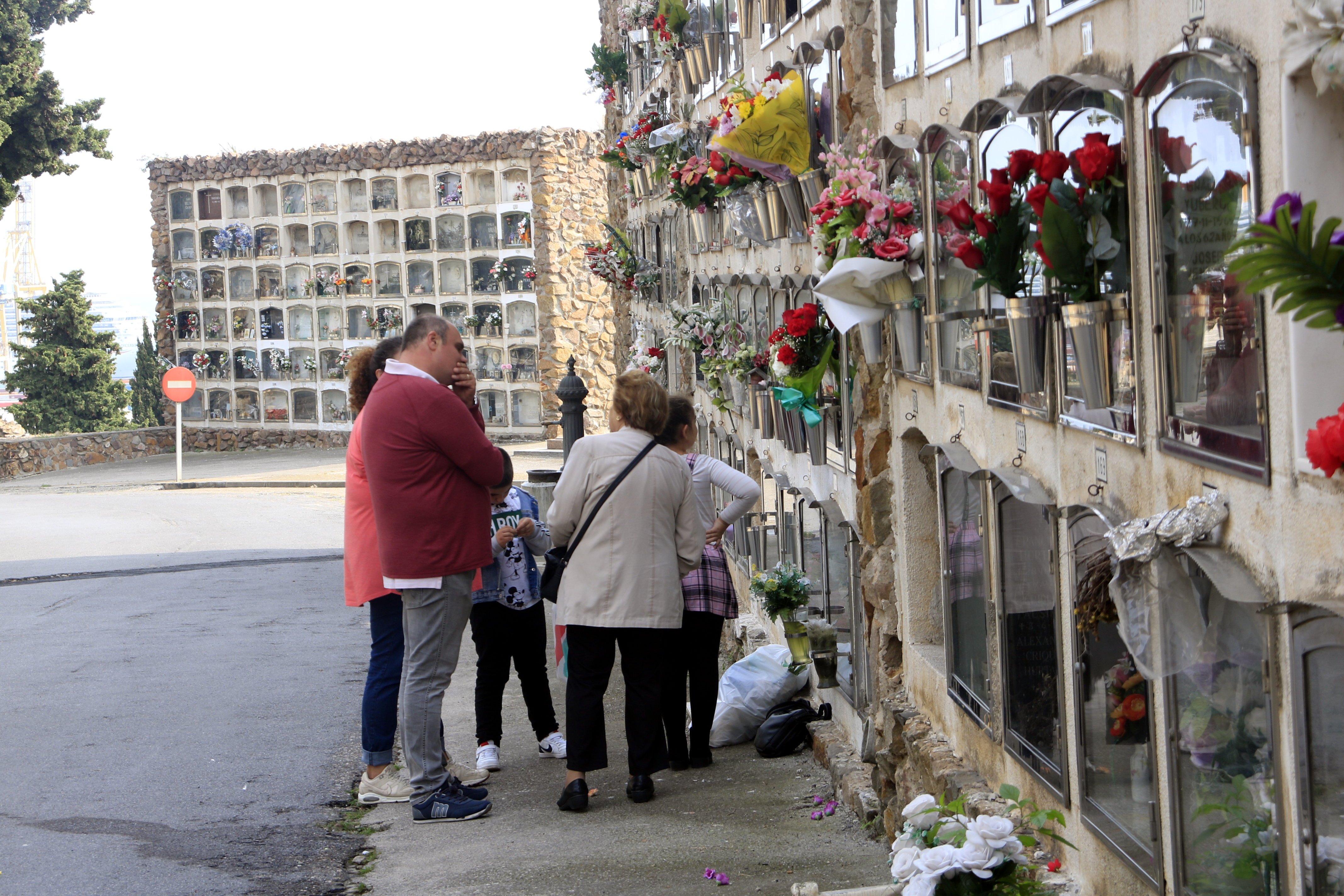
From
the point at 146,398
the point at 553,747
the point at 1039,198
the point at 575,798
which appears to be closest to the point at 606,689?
the point at 575,798

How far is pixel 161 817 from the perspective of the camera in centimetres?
376

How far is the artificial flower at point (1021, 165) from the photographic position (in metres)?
1.95

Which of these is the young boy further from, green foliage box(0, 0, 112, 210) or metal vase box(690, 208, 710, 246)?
green foliage box(0, 0, 112, 210)

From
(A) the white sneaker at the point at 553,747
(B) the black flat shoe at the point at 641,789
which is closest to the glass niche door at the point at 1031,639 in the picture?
(B) the black flat shoe at the point at 641,789

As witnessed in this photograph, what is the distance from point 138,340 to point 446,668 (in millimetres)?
22394

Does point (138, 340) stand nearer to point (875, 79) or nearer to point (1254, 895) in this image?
point (875, 79)

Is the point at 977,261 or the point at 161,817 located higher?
the point at 977,261

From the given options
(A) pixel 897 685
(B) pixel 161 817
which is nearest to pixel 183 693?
(B) pixel 161 817

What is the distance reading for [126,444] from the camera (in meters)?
20.2

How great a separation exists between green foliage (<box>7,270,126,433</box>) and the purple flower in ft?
72.2

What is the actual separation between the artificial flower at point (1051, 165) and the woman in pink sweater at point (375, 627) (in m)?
2.32

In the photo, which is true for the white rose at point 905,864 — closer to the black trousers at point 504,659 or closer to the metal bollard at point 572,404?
the black trousers at point 504,659

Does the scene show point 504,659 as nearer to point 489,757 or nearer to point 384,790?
point 489,757

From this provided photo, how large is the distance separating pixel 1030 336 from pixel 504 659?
2438 millimetres
